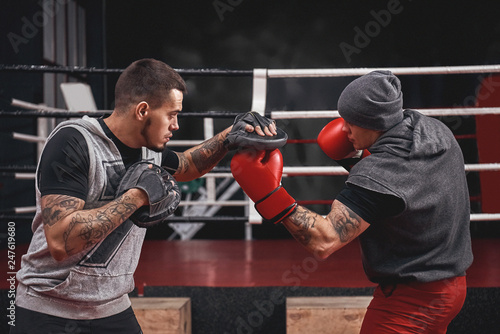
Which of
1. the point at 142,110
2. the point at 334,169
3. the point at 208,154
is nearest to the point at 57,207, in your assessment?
the point at 142,110

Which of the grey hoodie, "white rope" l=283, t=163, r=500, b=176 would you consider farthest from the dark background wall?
the grey hoodie

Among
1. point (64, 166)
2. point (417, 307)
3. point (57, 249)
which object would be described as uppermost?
point (64, 166)

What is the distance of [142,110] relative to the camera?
1.47 metres

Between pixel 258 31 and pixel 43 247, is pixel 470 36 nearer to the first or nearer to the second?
pixel 258 31

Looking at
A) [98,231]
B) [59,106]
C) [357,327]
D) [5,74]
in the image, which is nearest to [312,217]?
[98,231]

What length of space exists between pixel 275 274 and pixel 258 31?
3.81 m

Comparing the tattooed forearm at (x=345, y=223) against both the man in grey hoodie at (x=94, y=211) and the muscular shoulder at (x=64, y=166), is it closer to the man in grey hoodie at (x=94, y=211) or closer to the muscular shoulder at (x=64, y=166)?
the man in grey hoodie at (x=94, y=211)

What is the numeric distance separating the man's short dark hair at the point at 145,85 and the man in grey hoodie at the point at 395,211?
331 mm

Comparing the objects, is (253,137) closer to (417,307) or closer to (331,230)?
(331,230)

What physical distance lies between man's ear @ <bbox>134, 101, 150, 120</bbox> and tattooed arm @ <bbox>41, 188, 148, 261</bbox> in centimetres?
30

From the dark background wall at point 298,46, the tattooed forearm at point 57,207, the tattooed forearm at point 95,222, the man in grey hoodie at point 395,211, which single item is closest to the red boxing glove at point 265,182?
the man in grey hoodie at point 395,211

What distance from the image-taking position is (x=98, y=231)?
1.28 meters

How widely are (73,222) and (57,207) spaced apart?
0.06m

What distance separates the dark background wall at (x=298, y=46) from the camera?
211 inches
